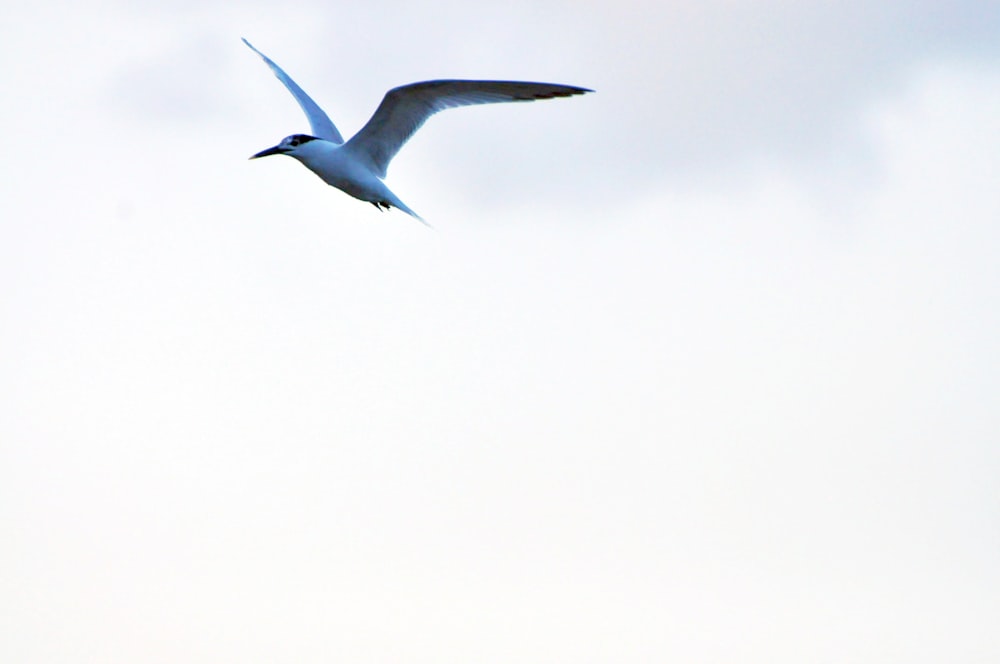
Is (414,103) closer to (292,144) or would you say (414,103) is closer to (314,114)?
(292,144)

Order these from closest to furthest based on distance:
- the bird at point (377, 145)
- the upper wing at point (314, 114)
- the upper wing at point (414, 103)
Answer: the upper wing at point (414, 103), the bird at point (377, 145), the upper wing at point (314, 114)

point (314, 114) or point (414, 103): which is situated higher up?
point (314, 114)

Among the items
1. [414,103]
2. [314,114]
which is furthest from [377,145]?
[314,114]

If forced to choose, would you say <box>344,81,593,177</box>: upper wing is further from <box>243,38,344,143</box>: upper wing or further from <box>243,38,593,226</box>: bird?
<box>243,38,344,143</box>: upper wing

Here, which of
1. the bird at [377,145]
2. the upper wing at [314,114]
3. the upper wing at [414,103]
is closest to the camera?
the upper wing at [414,103]

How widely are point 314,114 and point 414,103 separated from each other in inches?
162

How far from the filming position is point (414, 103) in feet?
100

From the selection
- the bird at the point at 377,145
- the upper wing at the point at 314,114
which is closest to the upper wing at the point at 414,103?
the bird at the point at 377,145

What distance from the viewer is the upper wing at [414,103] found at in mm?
27688

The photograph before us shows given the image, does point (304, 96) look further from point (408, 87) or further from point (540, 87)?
point (540, 87)

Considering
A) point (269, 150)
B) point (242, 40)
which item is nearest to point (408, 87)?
point (269, 150)

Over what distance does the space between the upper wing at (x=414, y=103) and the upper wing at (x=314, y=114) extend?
1.87 m

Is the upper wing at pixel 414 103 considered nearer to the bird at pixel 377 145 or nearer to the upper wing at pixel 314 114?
the bird at pixel 377 145

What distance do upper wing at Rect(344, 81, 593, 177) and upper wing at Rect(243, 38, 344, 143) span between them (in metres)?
1.87
